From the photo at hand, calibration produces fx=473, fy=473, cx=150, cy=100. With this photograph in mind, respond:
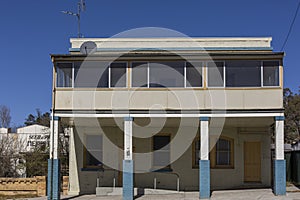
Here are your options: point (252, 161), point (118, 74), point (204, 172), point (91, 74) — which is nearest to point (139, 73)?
point (118, 74)

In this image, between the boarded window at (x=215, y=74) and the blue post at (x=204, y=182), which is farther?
the boarded window at (x=215, y=74)

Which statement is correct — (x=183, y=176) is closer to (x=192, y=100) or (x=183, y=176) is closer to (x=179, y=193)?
(x=179, y=193)

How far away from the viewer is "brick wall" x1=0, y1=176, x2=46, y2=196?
21016 millimetres

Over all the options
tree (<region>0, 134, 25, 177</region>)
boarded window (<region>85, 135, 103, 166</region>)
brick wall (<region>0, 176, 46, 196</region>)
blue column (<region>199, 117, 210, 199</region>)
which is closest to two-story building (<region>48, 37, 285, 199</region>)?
blue column (<region>199, 117, 210, 199</region>)

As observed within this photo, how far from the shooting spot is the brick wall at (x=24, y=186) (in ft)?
68.9

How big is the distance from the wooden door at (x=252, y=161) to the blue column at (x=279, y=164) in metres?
4.15

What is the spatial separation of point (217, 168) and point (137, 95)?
5947 millimetres

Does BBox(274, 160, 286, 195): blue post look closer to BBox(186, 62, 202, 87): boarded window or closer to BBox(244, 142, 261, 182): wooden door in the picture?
BBox(244, 142, 261, 182): wooden door

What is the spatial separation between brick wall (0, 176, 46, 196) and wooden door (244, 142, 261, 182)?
9.39 metres

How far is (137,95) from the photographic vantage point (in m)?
18.8

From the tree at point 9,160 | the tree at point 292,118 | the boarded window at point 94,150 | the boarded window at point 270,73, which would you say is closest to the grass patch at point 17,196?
the boarded window at point 94,150

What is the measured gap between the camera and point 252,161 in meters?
22.5

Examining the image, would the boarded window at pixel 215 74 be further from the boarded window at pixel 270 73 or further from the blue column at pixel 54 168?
the blue column at pixel 54 168

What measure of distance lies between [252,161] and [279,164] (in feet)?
14.2
